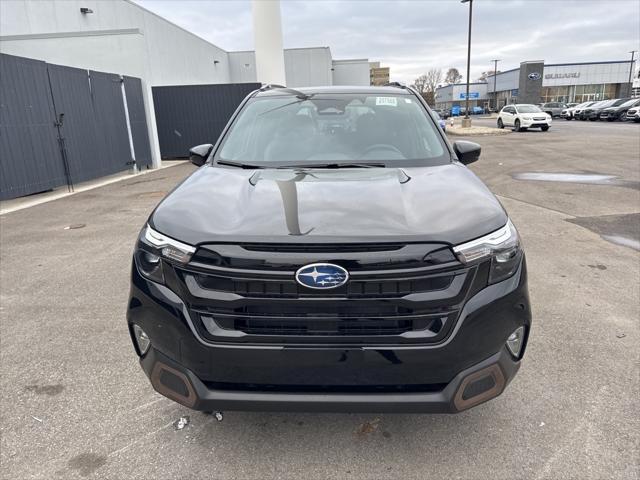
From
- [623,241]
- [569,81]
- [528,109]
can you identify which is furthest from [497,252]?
[569,81]

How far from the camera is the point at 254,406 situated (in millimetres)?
2020

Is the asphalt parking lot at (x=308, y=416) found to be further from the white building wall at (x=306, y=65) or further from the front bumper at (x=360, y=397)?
the white building wall at (x=306, y=65)

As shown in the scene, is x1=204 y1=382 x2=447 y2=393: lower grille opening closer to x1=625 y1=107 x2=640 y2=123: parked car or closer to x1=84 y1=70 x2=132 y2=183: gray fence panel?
x1=84 y1=70 x2=132 y2=183: gray fence panel

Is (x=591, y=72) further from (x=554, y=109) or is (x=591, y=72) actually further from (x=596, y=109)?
(x=596, y=109)

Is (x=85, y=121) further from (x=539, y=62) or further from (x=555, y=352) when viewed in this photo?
(x=539, y=62)

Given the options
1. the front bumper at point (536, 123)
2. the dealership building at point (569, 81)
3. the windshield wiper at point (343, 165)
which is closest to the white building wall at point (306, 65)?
the front bumper at point (536, 123)

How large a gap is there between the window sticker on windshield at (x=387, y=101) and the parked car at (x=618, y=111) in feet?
132

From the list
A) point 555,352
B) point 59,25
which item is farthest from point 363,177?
point 59,25

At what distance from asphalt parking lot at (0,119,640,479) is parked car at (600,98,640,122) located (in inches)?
1521

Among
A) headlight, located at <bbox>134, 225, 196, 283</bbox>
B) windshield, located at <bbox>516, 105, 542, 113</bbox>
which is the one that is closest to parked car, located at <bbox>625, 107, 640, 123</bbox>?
windshield, located at <bbox>516, 105, 542, 113</bbox>

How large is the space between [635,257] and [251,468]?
201 inches

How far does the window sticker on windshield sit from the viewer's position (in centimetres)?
378

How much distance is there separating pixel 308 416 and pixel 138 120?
1471cm

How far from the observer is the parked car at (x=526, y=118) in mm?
28748
